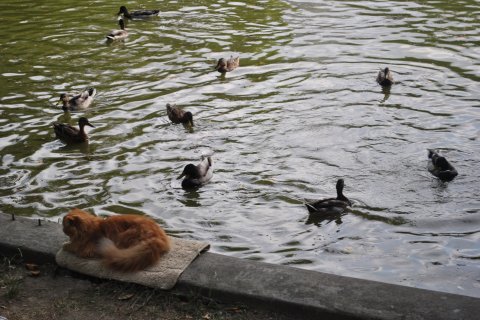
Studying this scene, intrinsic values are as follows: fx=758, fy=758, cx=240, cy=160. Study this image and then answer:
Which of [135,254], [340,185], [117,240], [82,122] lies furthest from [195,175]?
[135,254]

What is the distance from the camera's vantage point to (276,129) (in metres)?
12.6

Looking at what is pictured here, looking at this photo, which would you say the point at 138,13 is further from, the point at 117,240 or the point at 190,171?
the point at 117,240

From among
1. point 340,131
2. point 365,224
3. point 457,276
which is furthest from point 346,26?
point 457,276

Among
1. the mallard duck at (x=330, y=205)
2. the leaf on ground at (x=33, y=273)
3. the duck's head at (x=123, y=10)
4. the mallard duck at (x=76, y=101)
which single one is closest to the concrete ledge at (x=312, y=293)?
the leaf on ground at (x=33, y=273)

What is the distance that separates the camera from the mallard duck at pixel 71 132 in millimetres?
12438

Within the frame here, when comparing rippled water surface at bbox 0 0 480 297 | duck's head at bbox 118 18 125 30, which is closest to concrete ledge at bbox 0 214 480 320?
rippled water surface at bbox 0 0 480 297

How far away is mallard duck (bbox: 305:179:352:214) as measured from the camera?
950 cm

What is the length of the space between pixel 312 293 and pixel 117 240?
2027 millimetres

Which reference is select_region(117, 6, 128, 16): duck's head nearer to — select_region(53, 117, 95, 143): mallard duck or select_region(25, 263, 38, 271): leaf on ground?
select_region(53, 117, 95, 143): mallard duck

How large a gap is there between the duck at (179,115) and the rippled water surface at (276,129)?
16 cm

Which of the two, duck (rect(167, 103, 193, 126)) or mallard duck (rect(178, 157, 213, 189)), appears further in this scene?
duck (rect(167, 103, 193, 126))

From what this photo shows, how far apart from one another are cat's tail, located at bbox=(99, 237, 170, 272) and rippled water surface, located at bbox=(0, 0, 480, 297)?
190 centimetres

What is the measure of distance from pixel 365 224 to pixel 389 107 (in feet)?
15.4

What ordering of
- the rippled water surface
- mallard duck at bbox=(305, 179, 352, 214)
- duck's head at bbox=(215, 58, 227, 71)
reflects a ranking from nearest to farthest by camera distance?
the rippled water surface < mallard duck at bbox=(305, 179, 352, 214) < duck's head at bbox=(215, 58, 227, 71)
